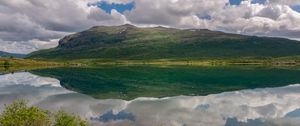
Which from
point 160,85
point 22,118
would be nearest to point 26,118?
point 22,118

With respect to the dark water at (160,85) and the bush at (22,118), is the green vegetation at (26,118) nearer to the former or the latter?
the bush at (22,118)

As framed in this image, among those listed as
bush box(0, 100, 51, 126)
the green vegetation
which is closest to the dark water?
the green vegetation

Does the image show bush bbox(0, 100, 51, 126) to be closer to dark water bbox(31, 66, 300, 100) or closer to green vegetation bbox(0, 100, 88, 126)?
green vegetation bbox(0, 100, 88, 126)

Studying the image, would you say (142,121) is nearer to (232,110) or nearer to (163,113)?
(163,113)

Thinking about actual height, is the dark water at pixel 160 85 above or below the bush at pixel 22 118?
below

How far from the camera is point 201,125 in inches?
1836

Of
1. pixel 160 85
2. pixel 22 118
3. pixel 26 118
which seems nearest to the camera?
pixel 22 118

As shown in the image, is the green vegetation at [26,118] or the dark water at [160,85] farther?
the dark water at [160,85]

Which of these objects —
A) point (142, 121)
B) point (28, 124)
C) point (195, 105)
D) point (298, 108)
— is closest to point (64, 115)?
point (28, 124)

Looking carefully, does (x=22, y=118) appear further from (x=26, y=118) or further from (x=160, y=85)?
(x=160, y=85)

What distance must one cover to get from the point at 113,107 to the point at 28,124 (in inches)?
1430

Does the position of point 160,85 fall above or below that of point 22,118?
below

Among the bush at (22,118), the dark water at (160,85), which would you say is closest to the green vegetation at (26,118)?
the bush at (22,118)

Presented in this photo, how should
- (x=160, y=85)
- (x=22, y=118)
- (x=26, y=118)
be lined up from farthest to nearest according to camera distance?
(x=160, y=85) → (x=26, y=118) → (x=22, y=118)
